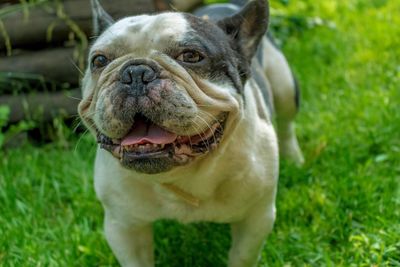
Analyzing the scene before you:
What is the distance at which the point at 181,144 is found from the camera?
2.64 metres

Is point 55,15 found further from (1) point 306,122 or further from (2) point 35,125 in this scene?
(1) point 306,122

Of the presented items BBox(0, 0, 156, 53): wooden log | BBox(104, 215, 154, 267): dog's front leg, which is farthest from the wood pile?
BBox(104, 215, 154, 267): dog's front leg

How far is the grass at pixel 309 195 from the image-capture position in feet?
11.5

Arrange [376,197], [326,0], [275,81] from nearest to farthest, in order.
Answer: [376,197]
[275,81]
[326,0]

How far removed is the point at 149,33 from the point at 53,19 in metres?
2.39

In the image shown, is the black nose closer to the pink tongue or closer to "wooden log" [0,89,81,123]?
the pink tongue

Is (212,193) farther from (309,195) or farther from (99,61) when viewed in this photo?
(309,195)

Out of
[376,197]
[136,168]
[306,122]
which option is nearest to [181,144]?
[136,168]

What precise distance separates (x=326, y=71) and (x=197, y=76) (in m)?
3.23

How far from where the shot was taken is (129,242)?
3189mm

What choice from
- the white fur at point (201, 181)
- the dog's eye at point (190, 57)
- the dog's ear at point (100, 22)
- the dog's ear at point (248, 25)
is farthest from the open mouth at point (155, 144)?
the dog's ear at point (100, 22)

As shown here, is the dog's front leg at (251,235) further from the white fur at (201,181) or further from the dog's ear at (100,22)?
the dog's ear at (100,22)

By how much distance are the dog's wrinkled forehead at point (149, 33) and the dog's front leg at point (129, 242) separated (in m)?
0.85

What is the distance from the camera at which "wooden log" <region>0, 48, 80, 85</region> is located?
4.92 m
